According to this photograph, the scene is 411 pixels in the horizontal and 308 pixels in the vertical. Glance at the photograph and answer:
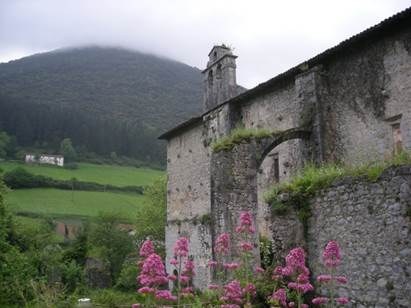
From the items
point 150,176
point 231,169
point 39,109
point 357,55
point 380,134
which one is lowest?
point 231,169

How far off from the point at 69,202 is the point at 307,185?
48294 millimetres

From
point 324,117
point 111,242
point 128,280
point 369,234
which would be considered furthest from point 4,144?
point 369,234

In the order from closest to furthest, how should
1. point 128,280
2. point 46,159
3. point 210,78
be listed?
point 210,78
point 128,280
point 46,159

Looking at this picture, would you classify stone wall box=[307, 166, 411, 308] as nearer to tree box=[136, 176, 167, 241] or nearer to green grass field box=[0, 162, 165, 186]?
tree box=[136, 176, 167, 241]

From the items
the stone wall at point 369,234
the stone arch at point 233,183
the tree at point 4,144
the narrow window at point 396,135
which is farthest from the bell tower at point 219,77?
the tree at point 4,144

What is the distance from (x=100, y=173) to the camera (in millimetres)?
65812

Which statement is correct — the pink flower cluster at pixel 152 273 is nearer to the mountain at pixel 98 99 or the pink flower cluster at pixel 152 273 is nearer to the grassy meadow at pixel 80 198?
the grassy meadow at pixel 80 198

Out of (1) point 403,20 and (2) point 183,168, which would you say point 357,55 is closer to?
(1) point 403,20

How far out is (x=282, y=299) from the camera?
17.5 feet

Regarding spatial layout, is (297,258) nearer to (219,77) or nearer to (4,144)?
(219,77)

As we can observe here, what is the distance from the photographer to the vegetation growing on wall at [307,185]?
7361 mm

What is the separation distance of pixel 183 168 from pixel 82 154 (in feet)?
164

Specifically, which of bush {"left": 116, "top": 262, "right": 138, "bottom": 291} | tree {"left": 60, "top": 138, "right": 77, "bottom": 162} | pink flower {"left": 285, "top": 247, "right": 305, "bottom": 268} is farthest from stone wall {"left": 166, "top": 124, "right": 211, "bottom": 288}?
Answer: tree {"left": 60, "top": 138, "right": 77, "bottom": 162}

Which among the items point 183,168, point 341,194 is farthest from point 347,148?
point 183,168
